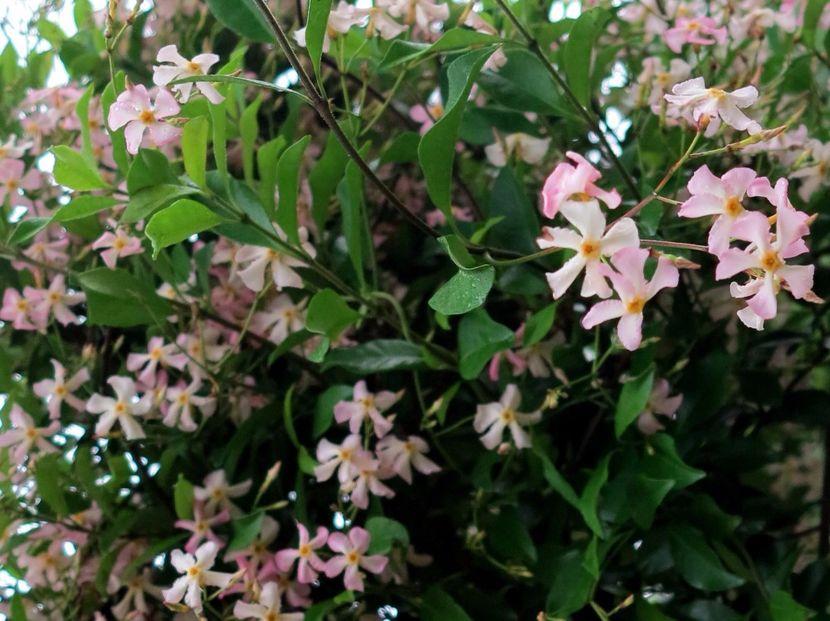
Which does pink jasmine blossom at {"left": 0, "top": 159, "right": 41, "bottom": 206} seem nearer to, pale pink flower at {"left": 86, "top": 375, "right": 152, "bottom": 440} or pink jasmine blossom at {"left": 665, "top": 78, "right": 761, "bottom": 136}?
pale pink flower at {"left": 86, "top": 375, "right": 152, "bottom": 440}

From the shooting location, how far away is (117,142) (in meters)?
0.51

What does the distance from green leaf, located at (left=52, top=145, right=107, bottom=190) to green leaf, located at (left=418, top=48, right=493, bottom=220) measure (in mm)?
179

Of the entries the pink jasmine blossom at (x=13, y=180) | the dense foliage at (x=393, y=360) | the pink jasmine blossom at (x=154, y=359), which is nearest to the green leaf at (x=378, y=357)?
the dense foliage at (x=393, y=360)

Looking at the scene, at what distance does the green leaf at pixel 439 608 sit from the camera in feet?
1.66

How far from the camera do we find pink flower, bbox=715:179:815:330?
35cm

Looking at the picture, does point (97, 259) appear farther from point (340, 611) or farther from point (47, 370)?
point (340, 611)

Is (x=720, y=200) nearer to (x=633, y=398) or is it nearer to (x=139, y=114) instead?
(x=633, y=398)

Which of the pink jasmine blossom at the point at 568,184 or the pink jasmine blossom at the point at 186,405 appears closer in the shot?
the pink jasmine blossom at the point at 568,184

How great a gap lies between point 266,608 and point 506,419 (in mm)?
164

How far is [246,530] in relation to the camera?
1.75 ft

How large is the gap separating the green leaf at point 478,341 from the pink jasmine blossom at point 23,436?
0.27 metres

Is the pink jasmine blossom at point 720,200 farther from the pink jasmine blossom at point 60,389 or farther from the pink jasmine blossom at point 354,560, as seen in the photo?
the pink jasmine blossom at point 60,389

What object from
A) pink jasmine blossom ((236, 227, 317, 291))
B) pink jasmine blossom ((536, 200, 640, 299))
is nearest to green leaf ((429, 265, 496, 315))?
pink jasmine blossom ((536, 200, 640, 299))

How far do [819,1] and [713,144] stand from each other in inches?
6.0
